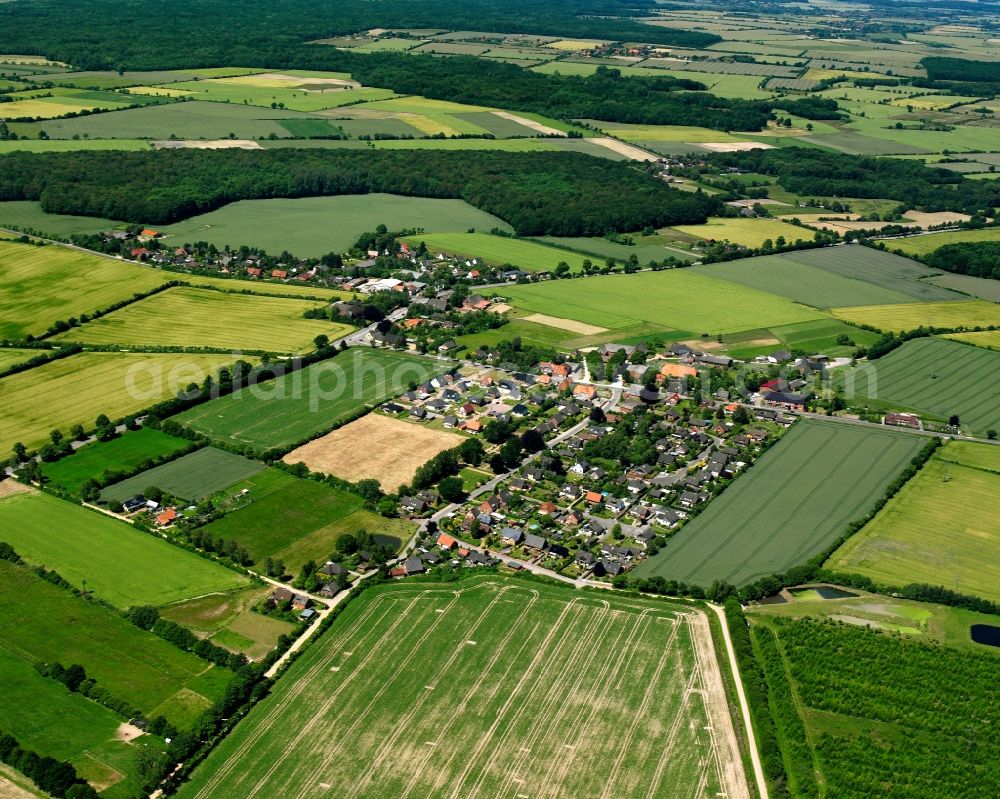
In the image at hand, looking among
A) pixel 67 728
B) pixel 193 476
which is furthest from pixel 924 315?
pixel 67 728

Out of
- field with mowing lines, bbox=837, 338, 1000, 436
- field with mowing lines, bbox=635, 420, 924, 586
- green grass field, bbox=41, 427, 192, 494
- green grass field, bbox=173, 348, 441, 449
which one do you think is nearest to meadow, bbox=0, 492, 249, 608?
green grass field, bbox=41, 427, 192, 494

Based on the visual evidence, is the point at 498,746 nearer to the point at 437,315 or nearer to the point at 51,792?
the point at 51,792

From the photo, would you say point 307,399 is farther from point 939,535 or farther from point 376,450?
point 939,535

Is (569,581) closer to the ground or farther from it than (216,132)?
closer to the ground

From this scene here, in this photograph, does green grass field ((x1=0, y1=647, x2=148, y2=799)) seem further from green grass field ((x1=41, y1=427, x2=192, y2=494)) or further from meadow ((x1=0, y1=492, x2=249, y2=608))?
green grass field ((x1=41, y1=427, x2=192, y2=494))

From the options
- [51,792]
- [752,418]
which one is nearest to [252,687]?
[51,792]
